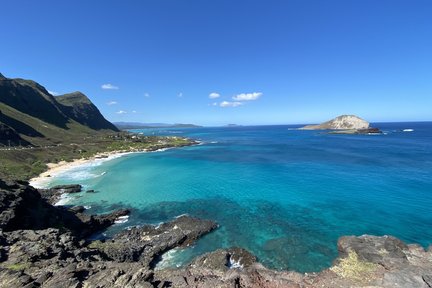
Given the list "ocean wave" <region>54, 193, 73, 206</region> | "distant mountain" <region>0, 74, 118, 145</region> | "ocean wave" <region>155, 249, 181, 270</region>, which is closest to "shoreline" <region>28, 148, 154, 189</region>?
"ocean wave" <region>54, 193, 73, 206</region>

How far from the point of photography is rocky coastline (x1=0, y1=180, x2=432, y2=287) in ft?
64.5

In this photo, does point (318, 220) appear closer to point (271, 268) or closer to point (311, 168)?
point (271, 268)

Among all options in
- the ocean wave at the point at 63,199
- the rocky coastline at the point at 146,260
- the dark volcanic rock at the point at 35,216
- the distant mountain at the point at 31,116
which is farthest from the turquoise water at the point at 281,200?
the distant mountain at the point at 31,116

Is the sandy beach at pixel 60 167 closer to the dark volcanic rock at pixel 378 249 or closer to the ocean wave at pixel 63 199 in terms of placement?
the ocean wave at pixel 63 199

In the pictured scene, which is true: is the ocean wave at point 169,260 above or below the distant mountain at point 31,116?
below

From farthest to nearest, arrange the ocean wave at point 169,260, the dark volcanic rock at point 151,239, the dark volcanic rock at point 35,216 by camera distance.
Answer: the dark volcanic rock at point 35,216 < the dark volcanic rock at point 151,239 < the ocean wave at point 169,260

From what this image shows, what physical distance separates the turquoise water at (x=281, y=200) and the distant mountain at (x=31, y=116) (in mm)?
57648

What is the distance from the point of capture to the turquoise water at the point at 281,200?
31.7 meters

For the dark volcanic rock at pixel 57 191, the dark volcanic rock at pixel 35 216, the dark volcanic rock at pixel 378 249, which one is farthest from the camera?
the dark volcanic rock at pixel 57 191

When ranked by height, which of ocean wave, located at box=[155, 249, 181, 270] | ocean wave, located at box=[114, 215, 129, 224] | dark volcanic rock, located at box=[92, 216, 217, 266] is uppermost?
dark volcanic rock, located at box=[92, 216, 217, 266]

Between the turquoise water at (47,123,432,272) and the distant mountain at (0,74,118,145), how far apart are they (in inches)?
2270

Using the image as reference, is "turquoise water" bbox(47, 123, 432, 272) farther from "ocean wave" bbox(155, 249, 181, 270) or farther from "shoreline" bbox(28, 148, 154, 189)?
"shoreline" bbox(28, 148, 154, 189)

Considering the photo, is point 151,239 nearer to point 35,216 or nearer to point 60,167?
point 35,216

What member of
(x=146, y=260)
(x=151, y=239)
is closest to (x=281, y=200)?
(x=151, y=239)
